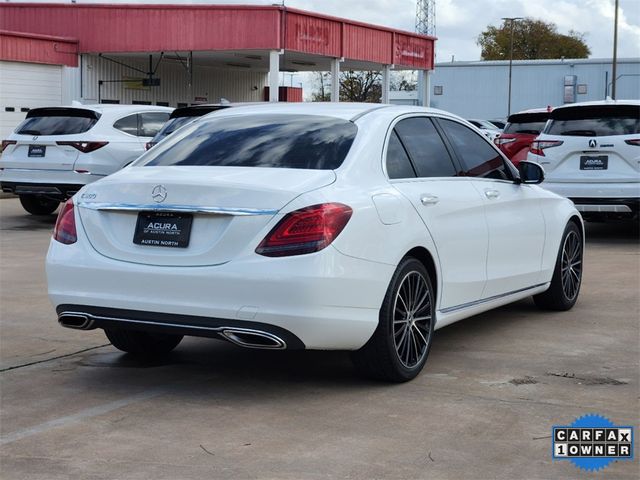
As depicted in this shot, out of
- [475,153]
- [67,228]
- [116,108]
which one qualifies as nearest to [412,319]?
[475,153]

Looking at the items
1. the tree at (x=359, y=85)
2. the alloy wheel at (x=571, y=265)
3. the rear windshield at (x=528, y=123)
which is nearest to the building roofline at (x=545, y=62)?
the tree at (x=359, y=85)

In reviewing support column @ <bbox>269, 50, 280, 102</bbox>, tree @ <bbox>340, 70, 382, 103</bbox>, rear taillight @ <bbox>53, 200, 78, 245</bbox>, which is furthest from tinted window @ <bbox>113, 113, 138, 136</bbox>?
tree @ <bbox>340, 70, 382, 103</bbox>

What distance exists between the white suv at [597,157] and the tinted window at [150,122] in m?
6.06

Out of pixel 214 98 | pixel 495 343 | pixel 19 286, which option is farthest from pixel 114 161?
pixel 214 98

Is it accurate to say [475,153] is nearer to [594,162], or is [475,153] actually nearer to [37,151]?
[594,162]

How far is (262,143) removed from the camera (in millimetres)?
6156

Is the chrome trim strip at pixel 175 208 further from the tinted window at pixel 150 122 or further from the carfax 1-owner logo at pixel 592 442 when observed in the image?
the tinted window at pixel 150 122

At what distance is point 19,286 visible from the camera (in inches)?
377

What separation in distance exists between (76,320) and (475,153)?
3002 mm

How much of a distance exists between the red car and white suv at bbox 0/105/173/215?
6451 millimetres

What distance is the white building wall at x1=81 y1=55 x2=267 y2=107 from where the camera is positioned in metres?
38.0

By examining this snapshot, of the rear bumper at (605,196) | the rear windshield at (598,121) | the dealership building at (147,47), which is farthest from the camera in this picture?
the dealership building at (147,47)

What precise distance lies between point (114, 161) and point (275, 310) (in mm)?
10610

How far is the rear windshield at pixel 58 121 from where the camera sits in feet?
50.9
